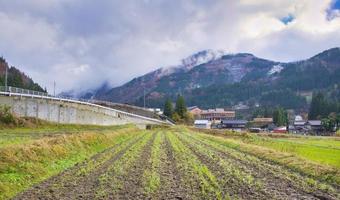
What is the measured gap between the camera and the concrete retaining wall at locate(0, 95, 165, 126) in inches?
2456

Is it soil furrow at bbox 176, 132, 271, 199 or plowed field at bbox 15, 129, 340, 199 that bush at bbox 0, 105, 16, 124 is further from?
soil furrow at bbox 176, 132, 271, 199

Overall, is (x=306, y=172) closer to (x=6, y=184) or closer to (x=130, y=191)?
(x=130, y=191)

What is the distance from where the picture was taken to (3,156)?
65.5ft

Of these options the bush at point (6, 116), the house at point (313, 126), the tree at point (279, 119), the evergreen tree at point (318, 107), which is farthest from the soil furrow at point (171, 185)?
the evergreen tree at point (318, 107)

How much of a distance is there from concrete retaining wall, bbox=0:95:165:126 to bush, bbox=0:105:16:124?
2063mm

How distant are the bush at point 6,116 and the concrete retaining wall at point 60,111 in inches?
81.2

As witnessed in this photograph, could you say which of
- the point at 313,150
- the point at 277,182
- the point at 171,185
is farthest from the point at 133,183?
the point at 313,150

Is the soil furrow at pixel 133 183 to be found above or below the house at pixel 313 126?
below

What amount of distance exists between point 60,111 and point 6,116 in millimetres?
18864

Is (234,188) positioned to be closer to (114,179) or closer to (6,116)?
(114,179)

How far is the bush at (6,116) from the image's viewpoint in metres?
56.0

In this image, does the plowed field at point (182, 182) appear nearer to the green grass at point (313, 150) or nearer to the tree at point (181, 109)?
the green grass at point (313, 150)

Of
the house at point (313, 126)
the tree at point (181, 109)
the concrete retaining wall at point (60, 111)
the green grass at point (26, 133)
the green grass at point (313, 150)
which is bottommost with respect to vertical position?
the green grass at point (313, 150)

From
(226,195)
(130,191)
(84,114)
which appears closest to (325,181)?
(226,195)
